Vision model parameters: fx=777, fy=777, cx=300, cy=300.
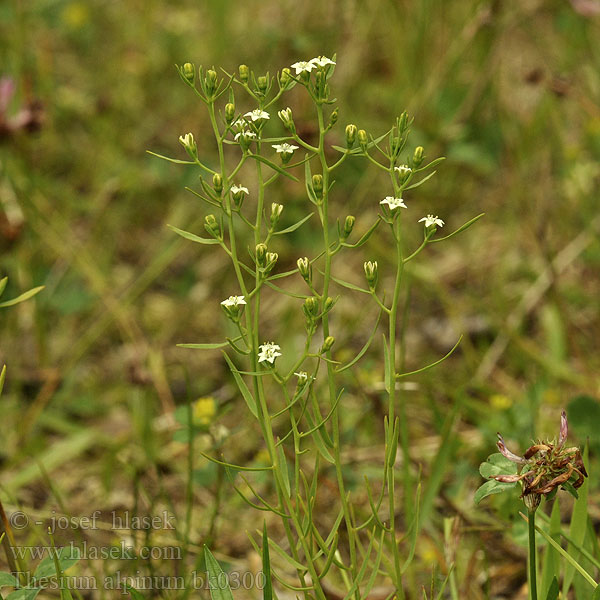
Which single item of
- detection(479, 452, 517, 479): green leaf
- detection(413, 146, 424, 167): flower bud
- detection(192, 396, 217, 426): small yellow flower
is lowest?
detection(192, 396, 217, 426): small yellow flower

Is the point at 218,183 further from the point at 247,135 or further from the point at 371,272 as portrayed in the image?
the point at 371,272

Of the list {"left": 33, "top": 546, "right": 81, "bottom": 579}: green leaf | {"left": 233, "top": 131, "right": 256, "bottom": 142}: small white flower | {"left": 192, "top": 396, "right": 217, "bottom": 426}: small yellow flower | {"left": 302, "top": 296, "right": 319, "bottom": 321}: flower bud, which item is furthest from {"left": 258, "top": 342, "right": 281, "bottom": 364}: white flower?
{"left": 192, "top": 396, "right": 217, "bottom": 426}: small yellow flower

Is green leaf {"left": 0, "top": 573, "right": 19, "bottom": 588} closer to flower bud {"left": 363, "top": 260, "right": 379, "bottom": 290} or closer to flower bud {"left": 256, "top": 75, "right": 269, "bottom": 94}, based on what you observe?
flower bud {"left": 363, "top": 260, "right": 379, "bottom": 290}

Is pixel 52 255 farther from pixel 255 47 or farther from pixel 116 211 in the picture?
pixel 255 47

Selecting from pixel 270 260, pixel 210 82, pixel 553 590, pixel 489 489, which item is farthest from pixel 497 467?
pixel 210 82

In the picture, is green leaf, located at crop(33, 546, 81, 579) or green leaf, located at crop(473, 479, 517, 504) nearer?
green leaf, located at crop(473, 479, 517, 504)

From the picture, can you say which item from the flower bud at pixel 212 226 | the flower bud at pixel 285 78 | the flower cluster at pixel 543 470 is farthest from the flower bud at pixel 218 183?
the flower cluster at pixel 543 470
